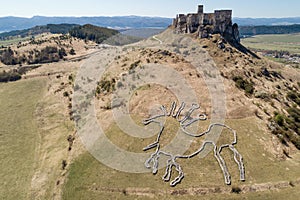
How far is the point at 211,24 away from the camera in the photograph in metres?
97.8

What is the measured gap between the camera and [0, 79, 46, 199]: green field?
150 feet

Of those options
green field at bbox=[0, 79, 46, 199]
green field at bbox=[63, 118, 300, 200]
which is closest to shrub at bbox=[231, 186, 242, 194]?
green field at bbox=[63, 118, 300, 200]

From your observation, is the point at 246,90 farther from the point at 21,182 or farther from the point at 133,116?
the point at 21,182

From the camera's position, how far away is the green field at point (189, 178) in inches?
1537

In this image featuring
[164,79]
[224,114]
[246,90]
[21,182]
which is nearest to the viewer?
[21,182]

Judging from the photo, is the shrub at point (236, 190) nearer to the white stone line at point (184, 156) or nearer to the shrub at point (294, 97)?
the white stone line at point (184, 156)

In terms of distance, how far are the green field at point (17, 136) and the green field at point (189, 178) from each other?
30.1 ft

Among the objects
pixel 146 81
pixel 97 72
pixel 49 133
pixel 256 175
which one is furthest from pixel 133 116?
pixel 97 72

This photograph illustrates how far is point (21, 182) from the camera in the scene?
46031 millimetres

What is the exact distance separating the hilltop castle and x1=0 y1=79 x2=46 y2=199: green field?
58.6 metres

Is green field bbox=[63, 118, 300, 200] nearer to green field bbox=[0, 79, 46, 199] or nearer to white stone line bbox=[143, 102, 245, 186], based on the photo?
white stone line bbox=[143, 102, 245, 186]

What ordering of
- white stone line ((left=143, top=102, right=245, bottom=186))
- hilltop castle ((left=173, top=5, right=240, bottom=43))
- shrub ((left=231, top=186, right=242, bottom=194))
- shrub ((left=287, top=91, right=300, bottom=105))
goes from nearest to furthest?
shrub ((left=231, top=186, right=242, bottom=194))
white stone line ((left=143, top=102, right=245, bottom=186))
shrub ((left=287, top=91, right=300, bottom=105))
hilltop castle ((left=173, top=5, right=240, bottom=43))

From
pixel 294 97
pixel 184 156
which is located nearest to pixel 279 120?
pixel 294 97

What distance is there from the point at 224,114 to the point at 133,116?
18.9m
